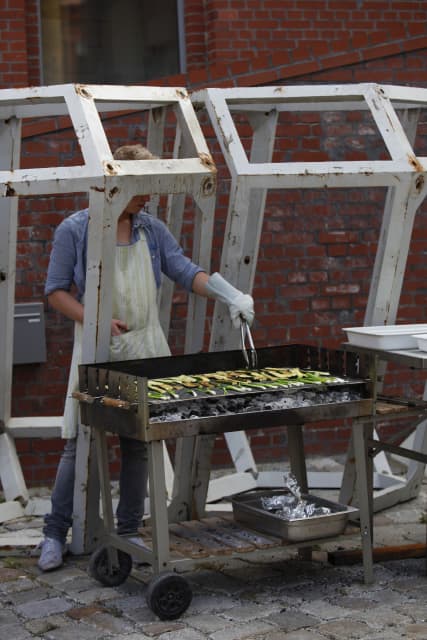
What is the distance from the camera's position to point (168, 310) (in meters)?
6.61

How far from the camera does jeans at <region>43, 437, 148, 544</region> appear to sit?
224 inches

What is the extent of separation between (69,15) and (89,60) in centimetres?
36

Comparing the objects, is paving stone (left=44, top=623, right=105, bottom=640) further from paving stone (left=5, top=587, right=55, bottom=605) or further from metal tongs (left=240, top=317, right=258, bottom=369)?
metal tongs (left=240, top=317, right=258, bottom=369)

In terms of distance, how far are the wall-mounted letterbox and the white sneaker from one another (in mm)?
1787

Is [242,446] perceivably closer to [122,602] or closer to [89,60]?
[122,602]

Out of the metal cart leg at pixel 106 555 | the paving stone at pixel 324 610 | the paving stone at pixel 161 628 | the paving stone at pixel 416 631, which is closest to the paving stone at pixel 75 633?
the paving stone at pixel 161 628

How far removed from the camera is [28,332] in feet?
24.4

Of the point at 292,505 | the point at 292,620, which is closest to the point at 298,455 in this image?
the point at 292,505

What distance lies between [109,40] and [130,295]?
387 centimetres

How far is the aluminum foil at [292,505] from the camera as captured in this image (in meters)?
5.41

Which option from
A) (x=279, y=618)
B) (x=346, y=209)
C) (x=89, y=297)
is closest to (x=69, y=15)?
(x=346, y=209)

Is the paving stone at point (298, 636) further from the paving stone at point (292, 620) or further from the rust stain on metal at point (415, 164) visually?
the rust stain on metal at point (415, 164)

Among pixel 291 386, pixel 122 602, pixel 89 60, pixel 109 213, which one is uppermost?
pixel 89 60

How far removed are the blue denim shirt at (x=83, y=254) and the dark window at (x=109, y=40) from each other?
3.32 m
